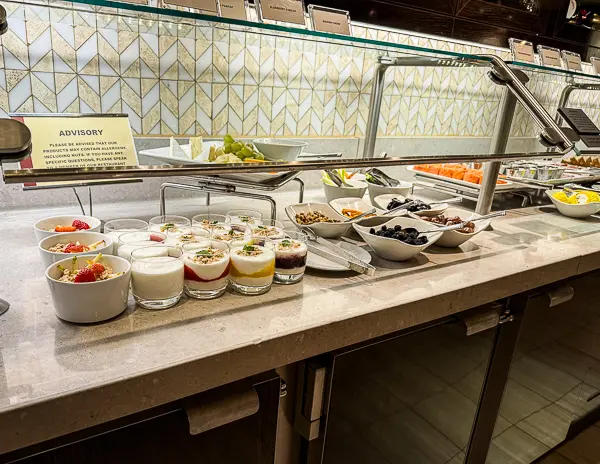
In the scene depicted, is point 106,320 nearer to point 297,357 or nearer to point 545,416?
point 297,357

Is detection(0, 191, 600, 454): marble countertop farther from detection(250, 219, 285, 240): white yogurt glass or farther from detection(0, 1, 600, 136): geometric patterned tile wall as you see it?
detection(0, 1, 600, 136): geometric patterned tile wall

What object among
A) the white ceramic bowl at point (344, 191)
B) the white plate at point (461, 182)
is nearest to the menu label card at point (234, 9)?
the white ceramic bowl at point (344, 191)

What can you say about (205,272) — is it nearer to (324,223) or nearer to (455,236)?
(324,223)

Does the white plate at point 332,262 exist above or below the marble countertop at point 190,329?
above

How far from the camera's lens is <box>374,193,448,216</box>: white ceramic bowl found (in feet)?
5.07

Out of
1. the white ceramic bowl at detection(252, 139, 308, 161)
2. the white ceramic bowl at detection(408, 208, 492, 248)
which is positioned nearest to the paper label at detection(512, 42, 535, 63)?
the white ceramic bowl at detection(408, 208, 492, 248)

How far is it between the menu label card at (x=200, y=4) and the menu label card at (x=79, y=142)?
0.98 ft

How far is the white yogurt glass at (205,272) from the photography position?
98 centimetres

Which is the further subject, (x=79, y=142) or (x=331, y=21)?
(x=331, y=21)

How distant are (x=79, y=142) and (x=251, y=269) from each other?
1.45 ft

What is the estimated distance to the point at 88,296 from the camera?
836 mm

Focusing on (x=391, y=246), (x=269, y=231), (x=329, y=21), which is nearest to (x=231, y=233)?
(x=269, y=231)

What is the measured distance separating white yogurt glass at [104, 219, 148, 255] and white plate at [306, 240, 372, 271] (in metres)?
0.42

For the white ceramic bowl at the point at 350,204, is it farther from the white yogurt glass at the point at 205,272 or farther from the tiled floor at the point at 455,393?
the white yogurt glass at the point at 205,272
